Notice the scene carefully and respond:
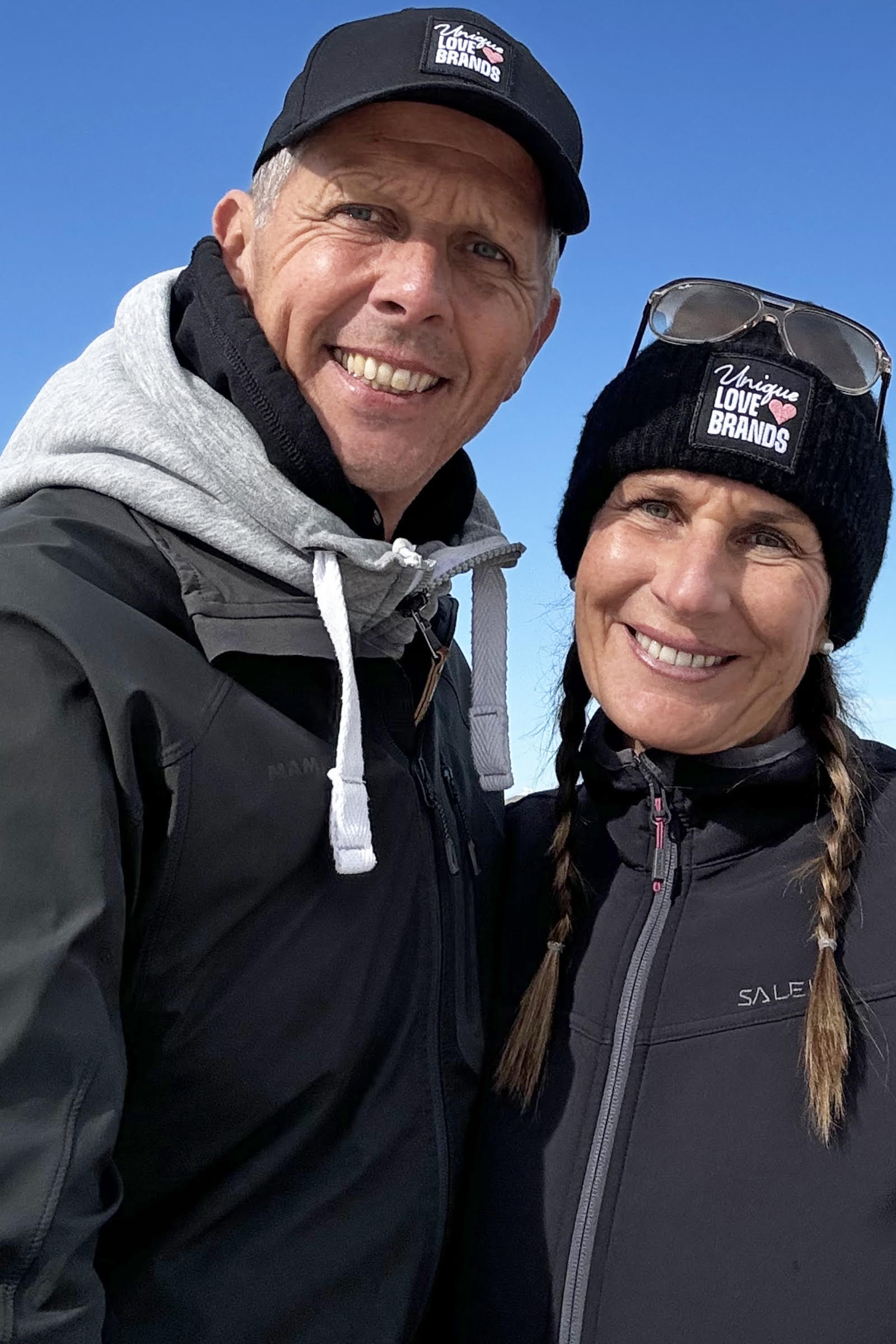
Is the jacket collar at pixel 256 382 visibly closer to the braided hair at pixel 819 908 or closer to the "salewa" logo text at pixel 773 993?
the braided hair at pixel 819 908

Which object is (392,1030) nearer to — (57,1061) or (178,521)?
(57,1061)

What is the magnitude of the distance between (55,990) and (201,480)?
97cm

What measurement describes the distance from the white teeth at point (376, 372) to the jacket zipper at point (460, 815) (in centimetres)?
87

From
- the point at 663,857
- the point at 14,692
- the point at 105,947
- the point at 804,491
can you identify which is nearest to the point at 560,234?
the point at 804,491

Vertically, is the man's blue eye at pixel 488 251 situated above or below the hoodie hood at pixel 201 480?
above

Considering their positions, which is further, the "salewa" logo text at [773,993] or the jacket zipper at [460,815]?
the jacket zipper at [460,815]

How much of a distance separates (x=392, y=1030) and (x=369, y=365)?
53.7 inches

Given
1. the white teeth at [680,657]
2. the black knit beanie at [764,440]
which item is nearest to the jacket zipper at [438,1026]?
the white teeth at [680,657]

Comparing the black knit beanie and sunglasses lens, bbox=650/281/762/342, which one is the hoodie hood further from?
sunglasses lens, bbox=650/281/762/342

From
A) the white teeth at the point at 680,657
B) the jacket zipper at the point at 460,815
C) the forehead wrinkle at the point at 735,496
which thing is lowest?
the jacket zipper at the point at 460,815

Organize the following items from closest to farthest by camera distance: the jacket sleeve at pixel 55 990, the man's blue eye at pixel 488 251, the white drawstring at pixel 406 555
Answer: the jacket sleeve at pixel 55 990 < the white drawstring at pixel 406 555 < the man's blue eye at pixel 488 251

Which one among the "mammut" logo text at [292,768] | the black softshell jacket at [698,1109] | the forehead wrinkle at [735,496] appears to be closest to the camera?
the "mammut" logo text at [292,768]

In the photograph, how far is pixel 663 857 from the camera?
2.56 m

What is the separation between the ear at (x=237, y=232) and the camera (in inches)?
99.3
